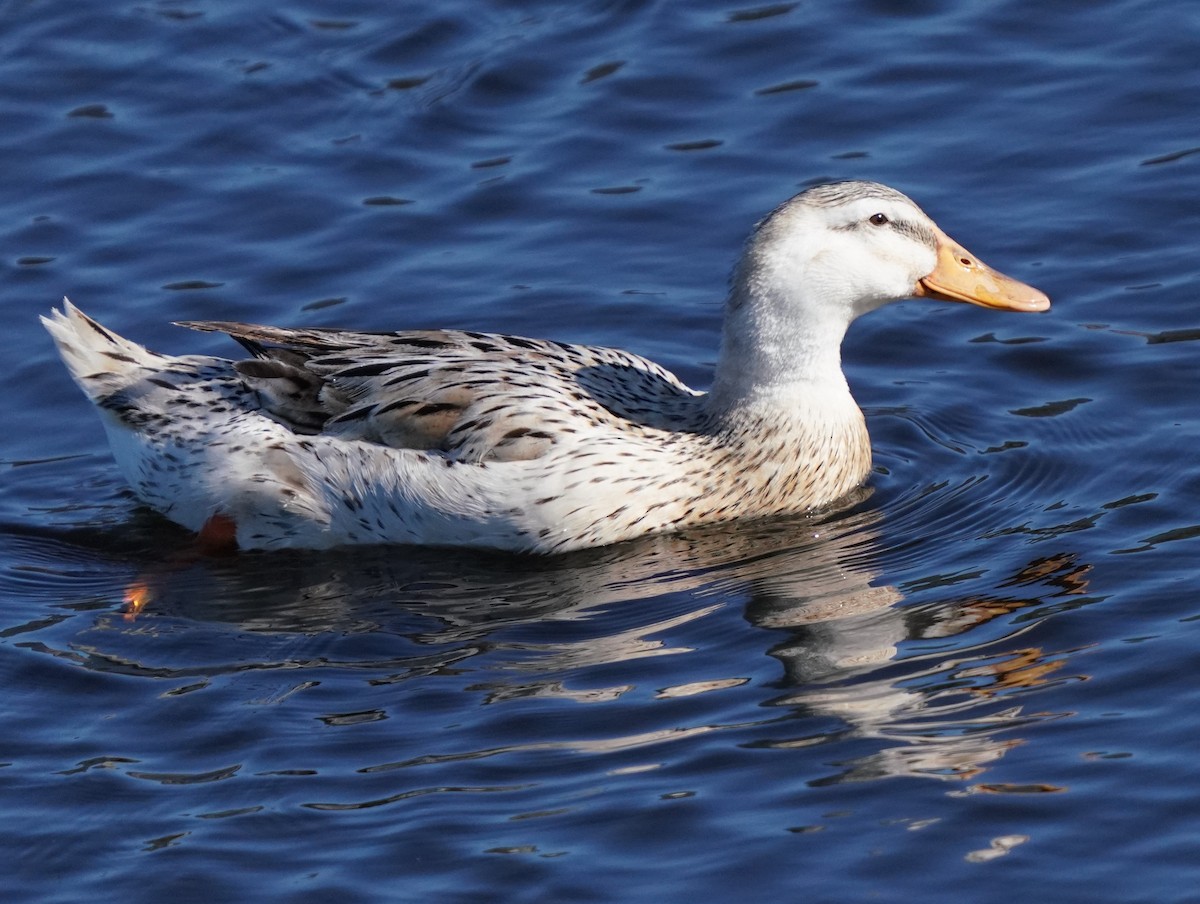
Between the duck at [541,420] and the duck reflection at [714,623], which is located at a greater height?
the duck at [541,420]

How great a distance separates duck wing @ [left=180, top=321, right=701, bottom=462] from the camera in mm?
9906

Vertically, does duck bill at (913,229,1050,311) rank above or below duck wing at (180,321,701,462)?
above

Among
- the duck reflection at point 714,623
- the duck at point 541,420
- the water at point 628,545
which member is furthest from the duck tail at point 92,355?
the duck reflection at point 714,623

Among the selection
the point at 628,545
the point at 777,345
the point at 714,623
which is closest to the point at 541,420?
the point at 628,545

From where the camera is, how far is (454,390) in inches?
394

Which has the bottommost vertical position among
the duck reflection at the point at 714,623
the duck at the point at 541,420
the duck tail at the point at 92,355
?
the duck reflection at the point at 714,623

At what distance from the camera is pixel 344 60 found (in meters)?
15.1

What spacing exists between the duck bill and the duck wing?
1319 mm

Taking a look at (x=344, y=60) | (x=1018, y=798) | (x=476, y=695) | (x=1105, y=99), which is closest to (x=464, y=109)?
(x=344, y=60)

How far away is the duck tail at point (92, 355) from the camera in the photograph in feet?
35.0

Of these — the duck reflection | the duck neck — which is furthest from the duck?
the duck reflection

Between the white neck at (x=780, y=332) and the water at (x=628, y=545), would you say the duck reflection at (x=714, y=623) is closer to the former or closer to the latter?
the water at (x=628, y=545)

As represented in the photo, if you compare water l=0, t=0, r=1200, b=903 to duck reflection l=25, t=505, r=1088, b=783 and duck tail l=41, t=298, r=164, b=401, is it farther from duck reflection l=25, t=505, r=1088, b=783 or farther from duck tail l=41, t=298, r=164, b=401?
duck tail l=41, t=298, r=164, b=401

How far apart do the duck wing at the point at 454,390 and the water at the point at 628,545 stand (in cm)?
60
